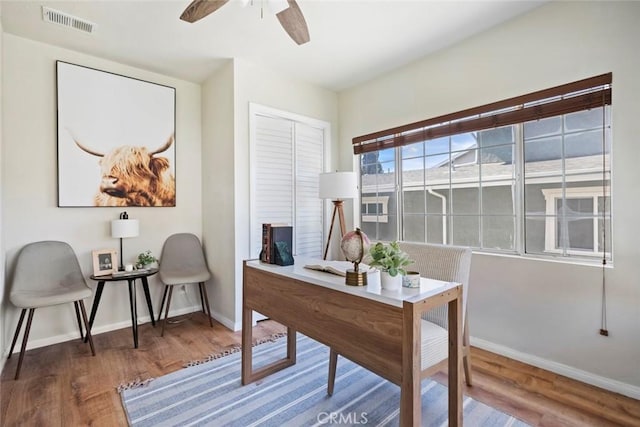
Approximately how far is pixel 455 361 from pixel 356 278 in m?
0.57

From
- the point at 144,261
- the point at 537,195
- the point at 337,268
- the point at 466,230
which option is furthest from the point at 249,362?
the point at 537,195

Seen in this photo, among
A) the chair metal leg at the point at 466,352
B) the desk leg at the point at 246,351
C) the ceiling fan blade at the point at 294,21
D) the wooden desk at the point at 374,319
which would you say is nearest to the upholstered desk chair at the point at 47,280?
the desk leg at the point at 246,351

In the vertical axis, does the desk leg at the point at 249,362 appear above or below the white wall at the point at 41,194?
below

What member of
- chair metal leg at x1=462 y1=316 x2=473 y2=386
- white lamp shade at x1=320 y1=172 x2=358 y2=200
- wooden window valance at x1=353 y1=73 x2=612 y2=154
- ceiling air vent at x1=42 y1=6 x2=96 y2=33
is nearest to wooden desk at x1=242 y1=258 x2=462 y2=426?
chair metal leg at x1=462 y1=316 x2=473 y2=386

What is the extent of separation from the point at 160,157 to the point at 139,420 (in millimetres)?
2420

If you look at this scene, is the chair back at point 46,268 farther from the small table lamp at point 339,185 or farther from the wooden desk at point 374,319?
the small table lamp at point 339,185

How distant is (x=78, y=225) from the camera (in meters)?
2.80

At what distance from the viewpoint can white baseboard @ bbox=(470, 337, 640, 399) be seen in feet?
6.19

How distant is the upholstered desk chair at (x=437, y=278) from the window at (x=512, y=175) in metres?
0.96

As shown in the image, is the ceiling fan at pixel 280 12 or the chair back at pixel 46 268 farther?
the chair back at pixel 46 268

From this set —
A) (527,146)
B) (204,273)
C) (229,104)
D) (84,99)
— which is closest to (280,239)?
(204,273)

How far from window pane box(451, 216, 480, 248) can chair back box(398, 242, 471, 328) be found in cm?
96

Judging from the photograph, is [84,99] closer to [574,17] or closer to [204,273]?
[204,273]

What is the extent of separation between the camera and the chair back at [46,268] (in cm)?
242
